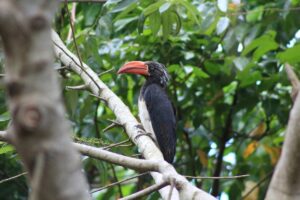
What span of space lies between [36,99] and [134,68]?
4.09m

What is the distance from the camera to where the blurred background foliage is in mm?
4793

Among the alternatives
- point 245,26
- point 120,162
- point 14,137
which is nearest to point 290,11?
point 245,26

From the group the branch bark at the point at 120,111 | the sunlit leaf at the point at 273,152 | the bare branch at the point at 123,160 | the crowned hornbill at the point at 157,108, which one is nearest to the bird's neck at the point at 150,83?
the crowned hornbill at the point at 157,108

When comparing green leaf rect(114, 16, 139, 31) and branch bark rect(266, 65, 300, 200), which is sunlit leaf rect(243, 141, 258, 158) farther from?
branch bark rect(266, 65, 300, 200)

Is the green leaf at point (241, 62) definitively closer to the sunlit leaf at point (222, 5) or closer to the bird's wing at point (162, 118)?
the bird's wing at point (162, 118)

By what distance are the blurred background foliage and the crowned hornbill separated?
0.43ft

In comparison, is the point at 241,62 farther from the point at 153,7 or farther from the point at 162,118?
the point at 153,7

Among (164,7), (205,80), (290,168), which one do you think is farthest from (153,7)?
(290,168)

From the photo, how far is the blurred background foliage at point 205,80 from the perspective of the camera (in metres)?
4.79

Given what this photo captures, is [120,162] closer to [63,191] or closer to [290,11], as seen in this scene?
[63,191]

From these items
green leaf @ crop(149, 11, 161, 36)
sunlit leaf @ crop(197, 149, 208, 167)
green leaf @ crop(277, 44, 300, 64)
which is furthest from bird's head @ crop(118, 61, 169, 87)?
green leaf @ crop(277, 44, 300, 64)

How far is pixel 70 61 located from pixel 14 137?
2648 mm

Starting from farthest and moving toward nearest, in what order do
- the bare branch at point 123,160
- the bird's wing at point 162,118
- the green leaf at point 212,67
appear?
the green leaf at point 212,67 < the bird's wing at point 162,118 < the bare branch at point 123,160

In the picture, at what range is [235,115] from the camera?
6359 millimetres
